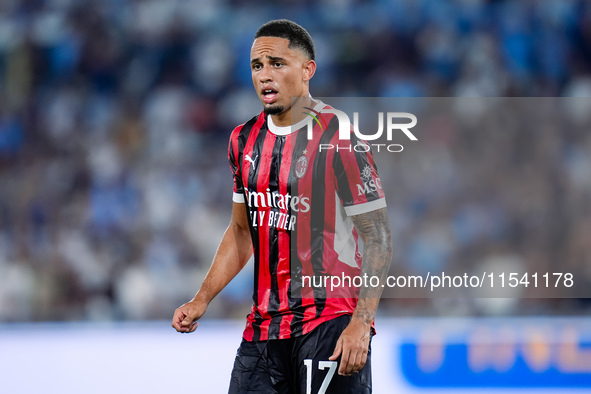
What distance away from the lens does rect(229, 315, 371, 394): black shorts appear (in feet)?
7.30

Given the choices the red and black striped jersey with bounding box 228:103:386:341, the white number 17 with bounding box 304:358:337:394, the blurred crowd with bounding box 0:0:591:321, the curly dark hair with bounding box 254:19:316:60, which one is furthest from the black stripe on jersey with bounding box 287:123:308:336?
the blurred crowd with bounding box 0:0:591:321

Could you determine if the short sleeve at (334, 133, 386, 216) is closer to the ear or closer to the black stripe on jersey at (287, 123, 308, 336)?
the black stripe on jersey at (287, 123, 308, 336)

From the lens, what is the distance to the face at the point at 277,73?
2.43 metres

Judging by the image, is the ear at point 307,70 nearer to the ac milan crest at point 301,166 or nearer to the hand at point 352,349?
the ac milan crest at point 301,166

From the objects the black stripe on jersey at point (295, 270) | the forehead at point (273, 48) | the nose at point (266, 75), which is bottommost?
the black stripe on jersey at point (295, 270)

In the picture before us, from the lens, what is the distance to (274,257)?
238 cm

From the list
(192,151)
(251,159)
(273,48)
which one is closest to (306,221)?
(251,159)

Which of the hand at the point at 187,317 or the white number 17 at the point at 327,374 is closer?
the white number 17 at the point at 327,374

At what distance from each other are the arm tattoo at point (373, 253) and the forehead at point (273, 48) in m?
0.60

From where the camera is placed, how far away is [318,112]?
95.8 inches

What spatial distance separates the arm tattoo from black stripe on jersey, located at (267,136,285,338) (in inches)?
10.6

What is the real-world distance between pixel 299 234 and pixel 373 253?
26 centimetres

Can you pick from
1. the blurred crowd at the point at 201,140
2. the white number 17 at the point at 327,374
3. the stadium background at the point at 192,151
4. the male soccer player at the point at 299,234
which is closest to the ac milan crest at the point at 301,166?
the male soccer player at the point at 299,234

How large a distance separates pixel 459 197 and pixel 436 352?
1.51m
